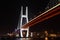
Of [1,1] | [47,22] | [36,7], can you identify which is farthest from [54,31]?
[1,1]

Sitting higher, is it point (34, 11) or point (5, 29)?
point (34, 11)

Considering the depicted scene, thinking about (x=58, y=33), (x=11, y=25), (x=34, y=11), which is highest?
(x=34, y=11)

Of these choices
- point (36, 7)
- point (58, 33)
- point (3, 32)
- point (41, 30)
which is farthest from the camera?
point (36, 7)

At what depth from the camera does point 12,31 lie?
196cm

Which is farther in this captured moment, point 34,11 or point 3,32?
point 34,11

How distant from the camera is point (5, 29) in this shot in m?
→ 1.91

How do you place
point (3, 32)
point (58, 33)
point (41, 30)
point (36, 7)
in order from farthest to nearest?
point (36, 7), point (41, 30), point (3, 32), point (58, 33)

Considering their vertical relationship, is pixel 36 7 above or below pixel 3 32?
above

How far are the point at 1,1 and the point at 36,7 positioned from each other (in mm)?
529

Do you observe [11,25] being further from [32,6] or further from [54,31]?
[54,31]

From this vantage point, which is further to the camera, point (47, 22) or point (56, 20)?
point (47, 22)

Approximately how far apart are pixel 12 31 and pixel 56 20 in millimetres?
590

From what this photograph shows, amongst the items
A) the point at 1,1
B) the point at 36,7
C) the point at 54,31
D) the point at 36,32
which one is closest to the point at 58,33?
the point at 54,31

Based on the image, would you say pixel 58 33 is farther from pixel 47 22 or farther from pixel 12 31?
pixel 12 31
